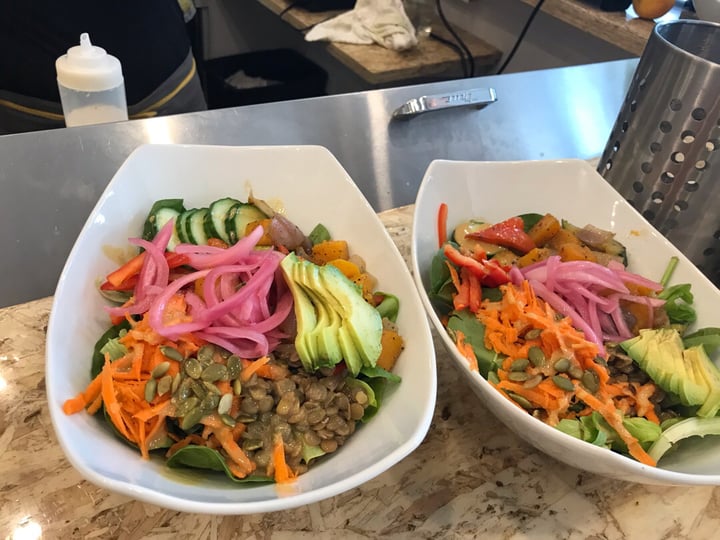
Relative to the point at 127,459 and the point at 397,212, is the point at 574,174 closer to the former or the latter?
the point at 397,212

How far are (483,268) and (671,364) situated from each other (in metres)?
0.28

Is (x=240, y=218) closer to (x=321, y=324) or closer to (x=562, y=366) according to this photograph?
(x=321, y=324)

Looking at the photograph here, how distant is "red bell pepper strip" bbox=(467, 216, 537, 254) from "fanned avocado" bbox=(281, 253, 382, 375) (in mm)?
318

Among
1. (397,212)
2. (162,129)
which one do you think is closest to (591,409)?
(397,212)

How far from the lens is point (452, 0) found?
114 inches

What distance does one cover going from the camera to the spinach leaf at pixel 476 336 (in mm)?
833

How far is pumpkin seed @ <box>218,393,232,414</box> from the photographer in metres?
0.71

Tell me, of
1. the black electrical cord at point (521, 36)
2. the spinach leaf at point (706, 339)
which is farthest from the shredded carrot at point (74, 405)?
the black electrical cord at point (521, 36)

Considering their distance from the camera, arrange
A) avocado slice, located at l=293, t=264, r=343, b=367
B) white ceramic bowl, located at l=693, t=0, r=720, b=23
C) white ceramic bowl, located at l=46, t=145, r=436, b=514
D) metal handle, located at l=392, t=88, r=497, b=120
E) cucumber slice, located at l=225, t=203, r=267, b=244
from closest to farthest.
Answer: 1. white ceramic bowl, located at l=46, t=145, r=436, b=514
2. avocado slice, located at l=293, t=264, r=343, b=367
3. cucumber slice, located at l=225, t=203, r=267, b=244
4. metal handle, located at l=392, t=88, r=497, b=120
5. white ceramic bowl, located at l=693, t=0, r=720, b=23

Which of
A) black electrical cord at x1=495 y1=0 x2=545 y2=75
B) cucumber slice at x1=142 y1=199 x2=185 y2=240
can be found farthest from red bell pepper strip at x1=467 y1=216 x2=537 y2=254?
black electrical cord at x1=495 y1=0 x2=545 y2=75

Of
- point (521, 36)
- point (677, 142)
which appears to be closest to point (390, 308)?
point (677, 142)

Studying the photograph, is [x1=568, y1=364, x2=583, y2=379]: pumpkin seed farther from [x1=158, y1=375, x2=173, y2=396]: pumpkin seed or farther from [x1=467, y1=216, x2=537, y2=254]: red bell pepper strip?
[x1=158, y1=375, x2=173, y2=396]: pumpkin seed

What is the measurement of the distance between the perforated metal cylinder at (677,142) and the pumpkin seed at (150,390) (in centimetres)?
91

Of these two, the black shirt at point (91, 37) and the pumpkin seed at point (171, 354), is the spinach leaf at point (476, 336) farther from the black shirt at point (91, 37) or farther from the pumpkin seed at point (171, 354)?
the black shirt at point (91, 37)
